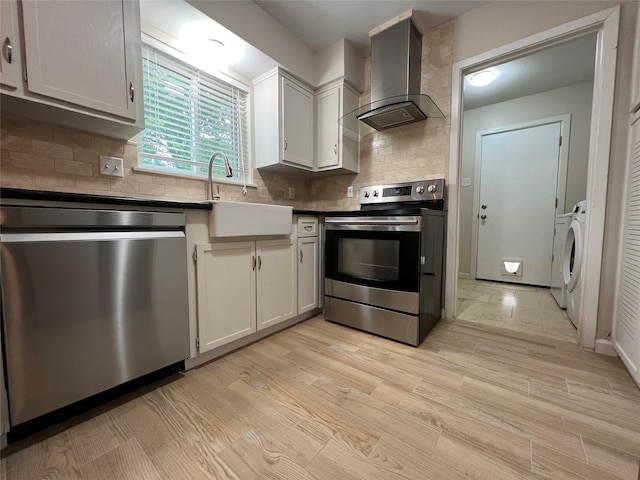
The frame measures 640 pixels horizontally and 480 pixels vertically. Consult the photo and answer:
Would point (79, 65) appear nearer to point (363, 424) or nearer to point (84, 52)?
point (84, 52)

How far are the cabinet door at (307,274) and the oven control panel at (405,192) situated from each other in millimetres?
751

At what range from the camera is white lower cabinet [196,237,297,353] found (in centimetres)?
144

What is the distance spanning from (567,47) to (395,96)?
A: 1.89 metres

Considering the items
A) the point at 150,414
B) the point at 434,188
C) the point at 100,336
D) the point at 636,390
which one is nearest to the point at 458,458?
the point at 636,390

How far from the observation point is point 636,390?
125cm

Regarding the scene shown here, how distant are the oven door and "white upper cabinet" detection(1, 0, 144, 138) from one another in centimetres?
149

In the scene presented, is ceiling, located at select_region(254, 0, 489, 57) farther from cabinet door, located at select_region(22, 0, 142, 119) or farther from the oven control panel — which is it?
the oven control panel

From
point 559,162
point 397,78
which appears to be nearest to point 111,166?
point 397,78

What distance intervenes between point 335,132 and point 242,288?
1.74 meters

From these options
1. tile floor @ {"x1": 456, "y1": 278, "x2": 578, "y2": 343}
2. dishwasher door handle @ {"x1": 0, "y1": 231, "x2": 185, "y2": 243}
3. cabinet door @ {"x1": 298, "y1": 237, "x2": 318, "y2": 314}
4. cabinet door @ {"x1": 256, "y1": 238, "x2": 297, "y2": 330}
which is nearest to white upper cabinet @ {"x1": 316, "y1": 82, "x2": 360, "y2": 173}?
cabinet door @ {"x1": 298, "y1": 237, "x2": 318, "y2": 314}

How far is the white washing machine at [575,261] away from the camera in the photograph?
1853mm

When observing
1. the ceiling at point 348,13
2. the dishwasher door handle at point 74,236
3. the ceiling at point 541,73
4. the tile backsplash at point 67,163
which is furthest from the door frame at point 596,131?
the tile backsplash at point 67,163

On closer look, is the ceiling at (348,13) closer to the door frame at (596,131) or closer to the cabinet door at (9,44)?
the door frame at (596,131)

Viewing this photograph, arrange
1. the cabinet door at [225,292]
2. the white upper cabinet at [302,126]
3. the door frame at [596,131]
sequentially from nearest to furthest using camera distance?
the cabinet door at [225,292] → the door frame at [596,131] → the white upper cabinet at [302,126]
